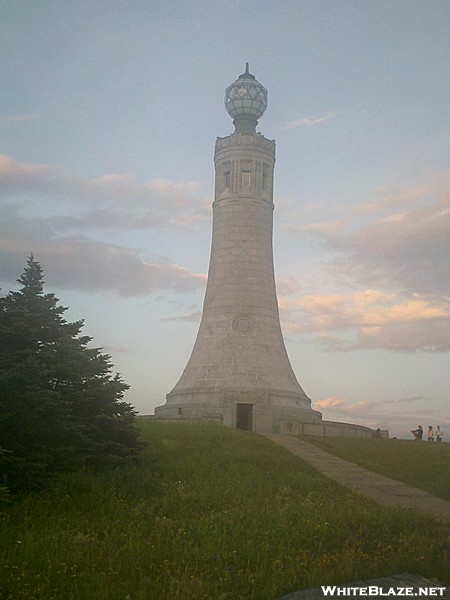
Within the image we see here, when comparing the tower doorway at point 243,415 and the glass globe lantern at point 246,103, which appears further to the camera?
the glass globe lantern at point 246,103

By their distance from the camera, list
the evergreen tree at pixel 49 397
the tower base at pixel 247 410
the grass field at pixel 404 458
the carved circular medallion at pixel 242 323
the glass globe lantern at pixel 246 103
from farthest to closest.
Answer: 1. the glass globe lantern at pixel 246 103
2. the carved circular medallion at pixel 242 323
3. the tower base at pixel 247 410
4. the grass field at pixel 404 458
5. the evergreen tree at pixel 49 397

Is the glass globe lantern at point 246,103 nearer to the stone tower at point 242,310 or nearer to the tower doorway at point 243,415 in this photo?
the stone tower at point 242,310

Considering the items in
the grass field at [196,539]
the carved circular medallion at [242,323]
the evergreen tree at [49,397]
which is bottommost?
the grass field at [196,539]

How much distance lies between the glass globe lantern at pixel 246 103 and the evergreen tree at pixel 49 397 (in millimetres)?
34555

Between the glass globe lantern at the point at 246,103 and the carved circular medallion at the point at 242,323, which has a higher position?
the glass globe lantern at the point at 246,103

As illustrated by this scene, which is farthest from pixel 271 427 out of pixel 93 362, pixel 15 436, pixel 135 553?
pixel 135 553

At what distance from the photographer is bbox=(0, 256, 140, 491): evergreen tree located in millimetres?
12562

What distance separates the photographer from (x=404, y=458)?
2355cm

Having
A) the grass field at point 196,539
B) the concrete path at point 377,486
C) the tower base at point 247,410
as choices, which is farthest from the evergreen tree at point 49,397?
the tower base at point 247,410

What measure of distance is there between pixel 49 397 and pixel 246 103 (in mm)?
37664

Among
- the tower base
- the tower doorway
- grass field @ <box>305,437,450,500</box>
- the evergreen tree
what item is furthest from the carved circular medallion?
the evergreen tree

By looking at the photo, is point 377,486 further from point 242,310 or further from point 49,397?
point 242,310

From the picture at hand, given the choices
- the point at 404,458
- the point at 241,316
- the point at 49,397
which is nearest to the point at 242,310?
the point at 241,316

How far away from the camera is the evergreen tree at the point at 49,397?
41.2ft
